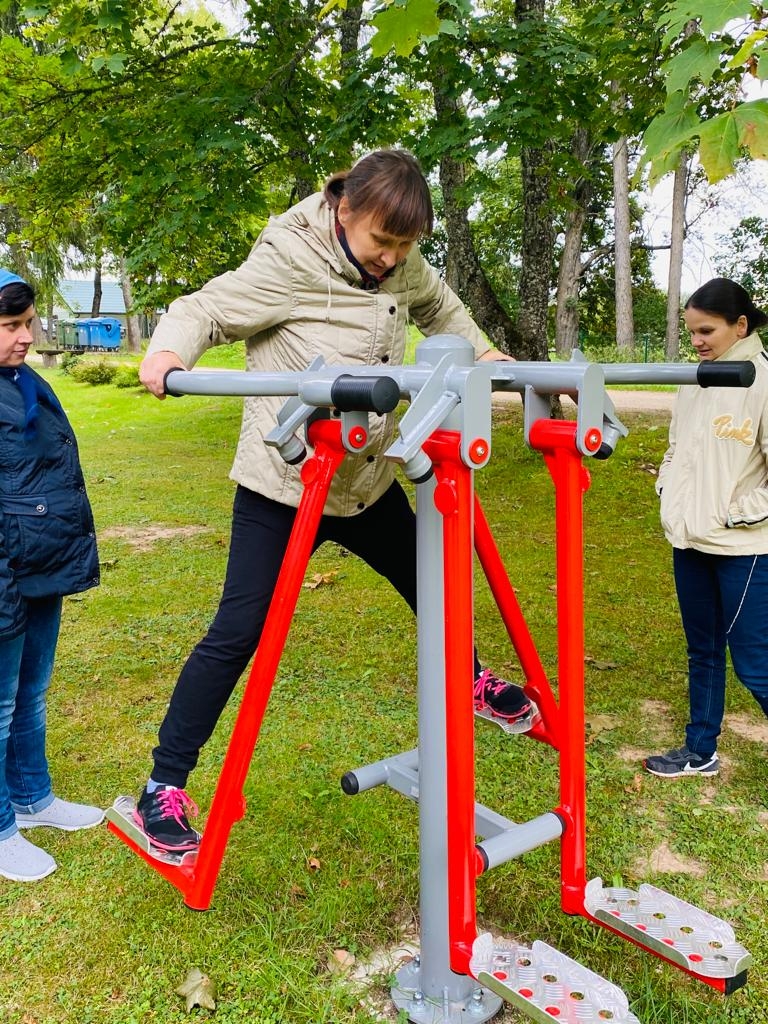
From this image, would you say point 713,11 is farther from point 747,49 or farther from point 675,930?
point 675,930

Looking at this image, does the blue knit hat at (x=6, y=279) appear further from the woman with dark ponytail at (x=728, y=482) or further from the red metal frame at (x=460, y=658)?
the woman with dark ponytail at (x=728, y=482)

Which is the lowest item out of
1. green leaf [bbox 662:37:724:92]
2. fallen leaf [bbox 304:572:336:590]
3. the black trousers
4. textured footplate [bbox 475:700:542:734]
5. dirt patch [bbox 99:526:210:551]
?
fallen leaf [bbox 304:572:336:590]

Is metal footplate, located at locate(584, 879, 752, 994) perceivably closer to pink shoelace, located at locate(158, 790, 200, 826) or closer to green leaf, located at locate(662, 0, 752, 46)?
pink shoelace, located at locate(158, 790, 200, 826)

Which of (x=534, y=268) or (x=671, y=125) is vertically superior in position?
(x=534, y=268)

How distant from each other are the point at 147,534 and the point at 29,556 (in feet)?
14.2

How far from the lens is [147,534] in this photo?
22.2 feet

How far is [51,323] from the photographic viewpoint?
124 ft

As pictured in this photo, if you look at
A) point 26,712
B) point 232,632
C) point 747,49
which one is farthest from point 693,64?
point 26,712

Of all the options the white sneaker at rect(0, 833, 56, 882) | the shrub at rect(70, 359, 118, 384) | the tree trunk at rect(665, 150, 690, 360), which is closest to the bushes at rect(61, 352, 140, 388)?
the shrub at rect(70, 359, 118, 384)

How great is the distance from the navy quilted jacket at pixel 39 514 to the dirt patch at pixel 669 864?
1856mm

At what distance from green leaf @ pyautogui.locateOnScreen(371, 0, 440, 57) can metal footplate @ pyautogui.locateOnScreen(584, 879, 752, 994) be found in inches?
87.7

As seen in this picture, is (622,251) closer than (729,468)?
No

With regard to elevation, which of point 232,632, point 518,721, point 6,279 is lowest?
point 518,721

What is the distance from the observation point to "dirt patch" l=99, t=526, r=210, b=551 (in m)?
6.52
